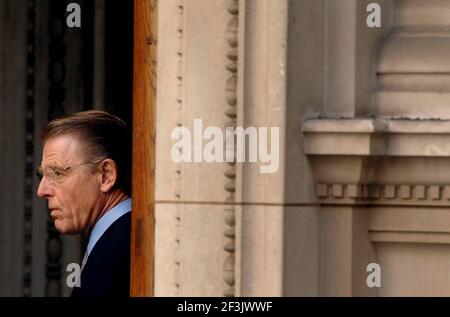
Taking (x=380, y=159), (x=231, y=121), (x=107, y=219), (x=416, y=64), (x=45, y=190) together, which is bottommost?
(x=107, y=219)

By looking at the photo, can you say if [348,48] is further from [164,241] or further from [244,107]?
[164,241]

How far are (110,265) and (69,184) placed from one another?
0.47 m

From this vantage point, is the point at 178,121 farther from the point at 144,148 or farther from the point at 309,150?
the point at 309,150

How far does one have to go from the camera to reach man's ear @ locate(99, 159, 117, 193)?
9297 millimetres

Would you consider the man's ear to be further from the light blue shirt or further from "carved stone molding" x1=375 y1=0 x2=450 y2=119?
"carved stone molding" x1=375 y1=0 x2=450 y2=119

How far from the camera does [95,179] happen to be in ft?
30.6

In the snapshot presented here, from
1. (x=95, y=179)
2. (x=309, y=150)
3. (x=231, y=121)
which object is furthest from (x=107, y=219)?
(x=309, y=150)

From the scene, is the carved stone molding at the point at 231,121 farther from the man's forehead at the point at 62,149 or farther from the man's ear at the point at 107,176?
the man's forehead at the point at 62,149

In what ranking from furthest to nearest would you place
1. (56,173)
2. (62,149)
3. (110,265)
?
(56,173) < (62,149) < (110,265)

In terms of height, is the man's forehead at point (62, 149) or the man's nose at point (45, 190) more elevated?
the man's forehead at point (62, 149)

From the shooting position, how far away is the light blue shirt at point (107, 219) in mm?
9227

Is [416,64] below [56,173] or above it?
above

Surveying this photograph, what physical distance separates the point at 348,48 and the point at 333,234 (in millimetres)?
795

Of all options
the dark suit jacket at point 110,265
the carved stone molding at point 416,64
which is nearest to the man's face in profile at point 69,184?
the dark suit jacket at point 110,265
